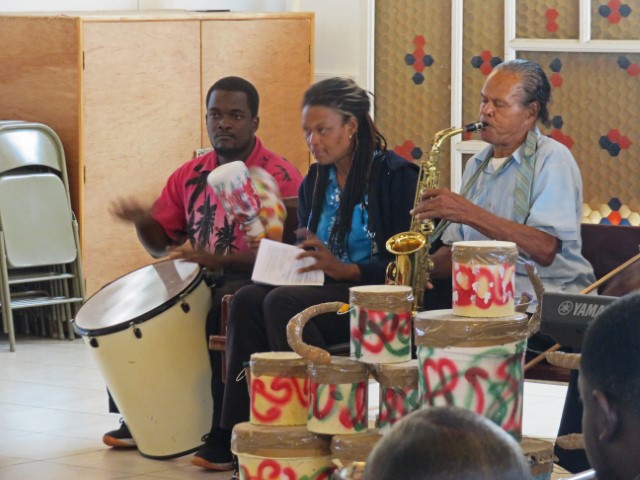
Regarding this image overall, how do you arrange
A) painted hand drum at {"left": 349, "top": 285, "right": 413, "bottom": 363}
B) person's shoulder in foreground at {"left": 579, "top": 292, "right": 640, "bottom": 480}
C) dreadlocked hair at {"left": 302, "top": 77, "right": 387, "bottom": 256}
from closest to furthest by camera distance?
person's shoulder in foreground at {"left": 579, "top": 292, "right": 640, "bottom": 480} → painted hand drum at {"left": 349, "top": 285, "right": 413, "bottom": 363} → dreadlocked hair at {"left": 302, "top": 77, "right": 387, "bottom": 256}

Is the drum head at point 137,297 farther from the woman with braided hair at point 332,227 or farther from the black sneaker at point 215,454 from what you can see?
the black sneaker at point 215,454

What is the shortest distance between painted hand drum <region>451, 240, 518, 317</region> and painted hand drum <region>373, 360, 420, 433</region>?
0.17 meters

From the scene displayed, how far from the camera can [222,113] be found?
13.6ft

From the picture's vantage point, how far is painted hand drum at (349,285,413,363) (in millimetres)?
2859

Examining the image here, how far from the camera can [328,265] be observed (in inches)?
141

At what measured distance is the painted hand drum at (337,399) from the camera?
2811mm

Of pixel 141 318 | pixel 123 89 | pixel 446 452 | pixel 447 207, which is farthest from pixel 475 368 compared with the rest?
pixel 123 89

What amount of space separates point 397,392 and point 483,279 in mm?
306

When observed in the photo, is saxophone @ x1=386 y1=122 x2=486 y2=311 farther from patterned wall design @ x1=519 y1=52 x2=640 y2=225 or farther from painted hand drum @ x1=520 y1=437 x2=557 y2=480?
patterned wall design @ x1=519 y1=52 x2=640 y2=225

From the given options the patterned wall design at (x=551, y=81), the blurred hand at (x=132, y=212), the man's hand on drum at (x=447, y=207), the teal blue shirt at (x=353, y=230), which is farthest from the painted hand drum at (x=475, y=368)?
the patterned wall design at (x=551, y=81)

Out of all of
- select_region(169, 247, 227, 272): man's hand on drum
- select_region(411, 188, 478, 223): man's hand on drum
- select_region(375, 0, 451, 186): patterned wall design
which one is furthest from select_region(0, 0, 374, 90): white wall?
select_region(411, 188, 478, 223): man's hand on drum

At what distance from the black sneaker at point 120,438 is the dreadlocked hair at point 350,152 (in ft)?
2.95

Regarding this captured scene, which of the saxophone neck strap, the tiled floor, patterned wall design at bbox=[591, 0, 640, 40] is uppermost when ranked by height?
patterned wall design at bbox=[591, 0, 640, 40]

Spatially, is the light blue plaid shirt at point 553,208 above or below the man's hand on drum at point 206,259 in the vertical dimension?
above
